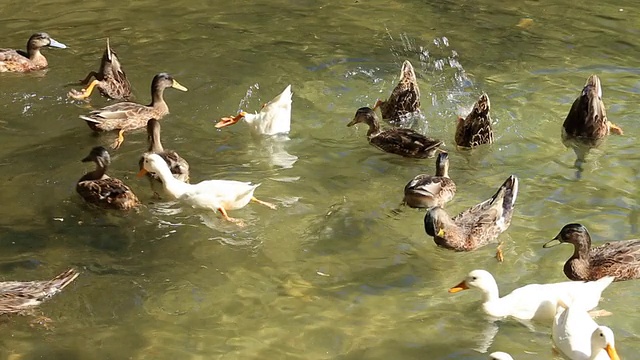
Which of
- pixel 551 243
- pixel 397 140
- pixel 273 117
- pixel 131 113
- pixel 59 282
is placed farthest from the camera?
pixel 131 113

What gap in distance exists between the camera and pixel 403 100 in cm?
992

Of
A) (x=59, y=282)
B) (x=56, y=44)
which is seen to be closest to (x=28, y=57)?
(x=56, y=44)

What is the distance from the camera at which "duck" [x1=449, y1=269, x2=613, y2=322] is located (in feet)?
20.7

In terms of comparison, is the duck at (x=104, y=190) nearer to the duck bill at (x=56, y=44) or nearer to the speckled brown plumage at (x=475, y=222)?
the speckled brown plumage at (x=475, y=222)

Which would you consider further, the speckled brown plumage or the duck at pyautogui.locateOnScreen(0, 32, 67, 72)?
the duck at pyautogui.locateOnScreen(0, 32, 67, 72)

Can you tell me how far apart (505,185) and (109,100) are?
497cm

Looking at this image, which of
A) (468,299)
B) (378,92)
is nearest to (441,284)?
(468,299)

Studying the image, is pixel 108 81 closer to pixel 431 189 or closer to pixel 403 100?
pixel 403 100

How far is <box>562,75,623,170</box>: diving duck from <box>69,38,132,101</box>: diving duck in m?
5.03

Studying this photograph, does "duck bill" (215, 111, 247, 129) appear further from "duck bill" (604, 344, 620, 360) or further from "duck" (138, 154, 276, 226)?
"duck bill" (604, 344, 620, 360)

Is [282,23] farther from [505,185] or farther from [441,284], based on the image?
[441,284]

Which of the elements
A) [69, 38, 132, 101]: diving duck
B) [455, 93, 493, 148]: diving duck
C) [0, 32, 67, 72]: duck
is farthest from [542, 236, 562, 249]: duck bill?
[0, 32, 67, 72]: duck

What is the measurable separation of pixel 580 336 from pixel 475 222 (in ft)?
5.76

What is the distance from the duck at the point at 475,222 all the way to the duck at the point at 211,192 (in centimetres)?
154
